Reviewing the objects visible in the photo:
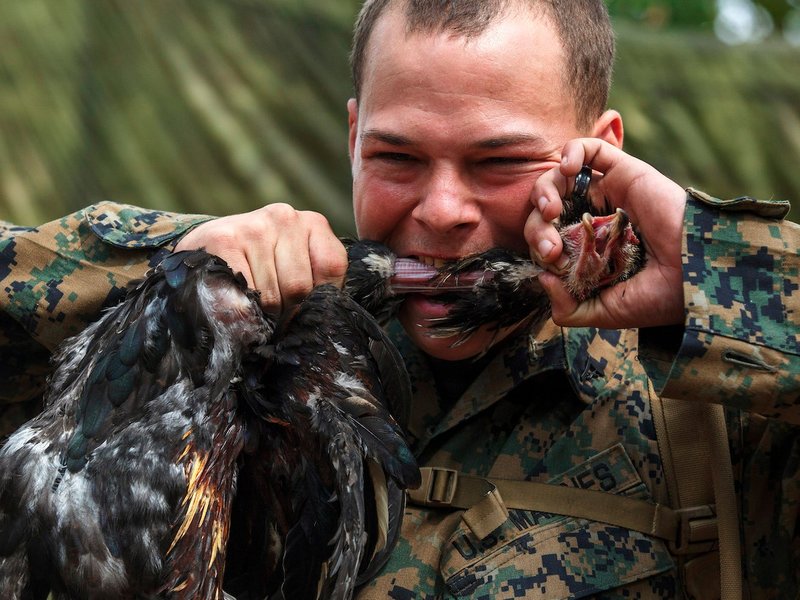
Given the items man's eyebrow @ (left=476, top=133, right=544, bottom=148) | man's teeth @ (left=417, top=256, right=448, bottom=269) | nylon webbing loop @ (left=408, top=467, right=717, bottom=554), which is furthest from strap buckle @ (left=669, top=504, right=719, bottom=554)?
man's eyebrow @ (left=476, top=133, right=544, bottom=148)

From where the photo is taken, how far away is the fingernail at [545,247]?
1930 mm

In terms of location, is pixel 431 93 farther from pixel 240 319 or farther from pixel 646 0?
pixel 646 0

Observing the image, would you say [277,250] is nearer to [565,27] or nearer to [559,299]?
[559,299]

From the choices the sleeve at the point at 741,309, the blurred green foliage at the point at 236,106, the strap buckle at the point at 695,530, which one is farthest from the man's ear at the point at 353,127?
the blurred green foliage at the point at 236,106

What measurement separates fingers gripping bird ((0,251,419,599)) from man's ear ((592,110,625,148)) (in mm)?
886

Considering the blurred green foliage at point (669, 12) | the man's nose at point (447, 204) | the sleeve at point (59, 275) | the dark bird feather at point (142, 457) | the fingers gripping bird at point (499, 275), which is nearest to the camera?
the dark bird feather at point (142, 457)

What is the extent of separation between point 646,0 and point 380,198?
4.98 metres

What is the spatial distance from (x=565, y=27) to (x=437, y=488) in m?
1.09

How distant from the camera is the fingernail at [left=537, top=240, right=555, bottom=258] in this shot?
1.93 m

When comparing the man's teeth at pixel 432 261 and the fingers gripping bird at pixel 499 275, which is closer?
the fingers gripping bird at pixel 499 275

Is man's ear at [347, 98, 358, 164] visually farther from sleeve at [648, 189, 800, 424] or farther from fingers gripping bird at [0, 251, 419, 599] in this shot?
sleeve at [648, 189, 800, 424]

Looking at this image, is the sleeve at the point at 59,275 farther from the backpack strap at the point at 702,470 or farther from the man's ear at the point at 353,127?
the backpack strap at the point at 702,470

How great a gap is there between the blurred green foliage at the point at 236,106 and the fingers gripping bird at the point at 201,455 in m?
3.09

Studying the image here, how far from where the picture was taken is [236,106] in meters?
4.94
